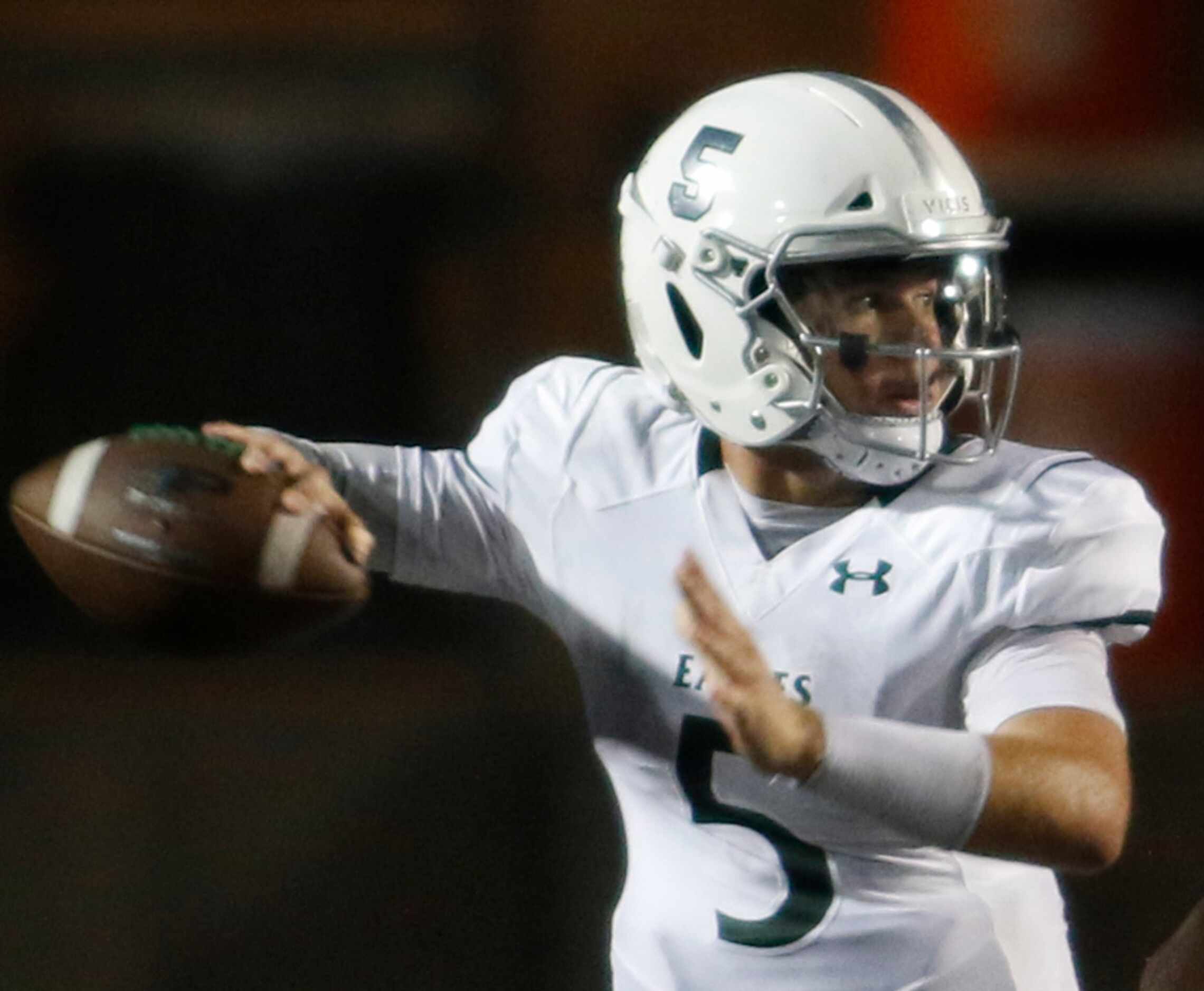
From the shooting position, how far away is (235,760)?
4.75ft

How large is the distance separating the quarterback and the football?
21mm

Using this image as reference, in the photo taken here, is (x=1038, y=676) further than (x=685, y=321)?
No

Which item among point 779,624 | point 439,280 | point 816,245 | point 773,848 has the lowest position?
point 773,848

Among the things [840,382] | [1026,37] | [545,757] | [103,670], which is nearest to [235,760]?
[103,670]

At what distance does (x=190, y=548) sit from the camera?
3.06 feet

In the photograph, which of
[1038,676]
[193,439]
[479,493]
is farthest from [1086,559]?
[193,439]

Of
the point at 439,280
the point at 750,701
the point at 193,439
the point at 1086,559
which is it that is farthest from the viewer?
the point at 439,280

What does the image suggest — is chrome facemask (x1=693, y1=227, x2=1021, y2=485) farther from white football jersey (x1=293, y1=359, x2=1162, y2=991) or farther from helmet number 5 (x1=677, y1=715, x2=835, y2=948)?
helmet number 5 (x1=677, y1=715, x2=835, y2=948)

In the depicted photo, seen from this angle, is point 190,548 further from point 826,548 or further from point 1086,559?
point 1086,559

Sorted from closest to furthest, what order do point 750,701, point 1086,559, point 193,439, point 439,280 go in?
point 750,701
point 1086,559
point 193,439
point 439,280

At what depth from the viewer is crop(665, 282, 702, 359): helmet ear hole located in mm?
997

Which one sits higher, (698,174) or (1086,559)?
(698,174)

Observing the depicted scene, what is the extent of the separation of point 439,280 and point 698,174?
407 millimetres

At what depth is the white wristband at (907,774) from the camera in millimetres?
771
